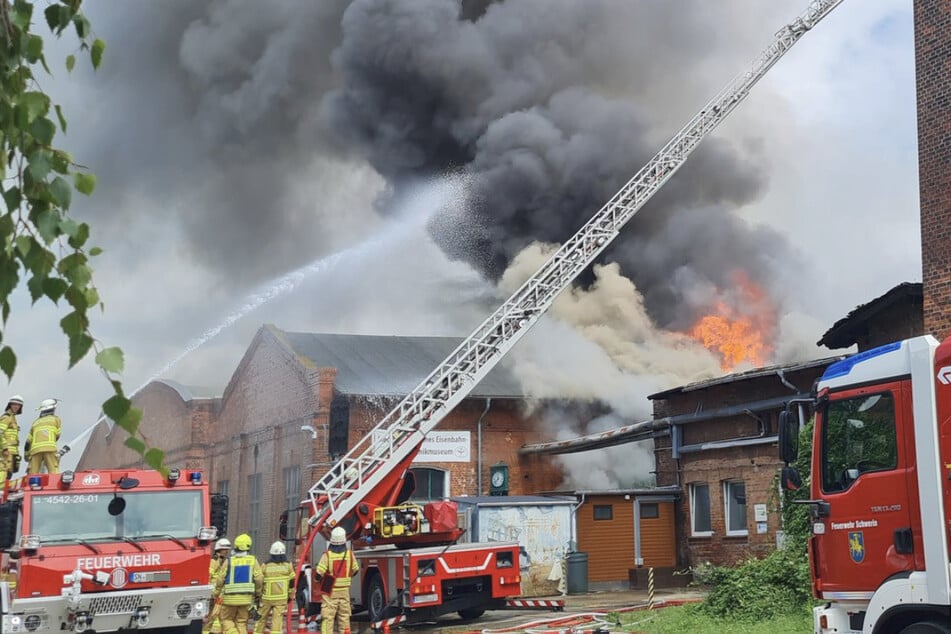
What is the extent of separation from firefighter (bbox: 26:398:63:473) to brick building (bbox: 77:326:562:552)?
11621mm

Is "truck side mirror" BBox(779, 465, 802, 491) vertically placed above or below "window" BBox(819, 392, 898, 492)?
below

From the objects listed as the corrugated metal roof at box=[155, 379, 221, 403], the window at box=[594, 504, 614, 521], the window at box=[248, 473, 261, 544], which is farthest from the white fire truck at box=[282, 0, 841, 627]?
the corrugated metal roof at box=[155, 379, 221, 403]

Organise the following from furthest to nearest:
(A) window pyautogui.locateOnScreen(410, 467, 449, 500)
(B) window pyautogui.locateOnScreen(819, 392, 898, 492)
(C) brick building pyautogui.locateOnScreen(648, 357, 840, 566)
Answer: (A) window pyautogui.locateOnScreen(410, 467, 449, 500) < (C) brick building pyautogui.locateOnScreen(648, 357, 840, 566) < (B) window pyautogui.locateOnScreen(819, 392, 898, 492)

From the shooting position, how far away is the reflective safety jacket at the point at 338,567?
1294 centimetres

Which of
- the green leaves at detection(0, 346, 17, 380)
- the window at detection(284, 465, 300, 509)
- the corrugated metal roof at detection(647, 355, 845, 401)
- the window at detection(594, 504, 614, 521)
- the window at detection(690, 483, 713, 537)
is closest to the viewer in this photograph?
the green leaves at detection(0, 346, 17, 380)

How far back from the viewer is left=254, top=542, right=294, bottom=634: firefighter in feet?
40.3

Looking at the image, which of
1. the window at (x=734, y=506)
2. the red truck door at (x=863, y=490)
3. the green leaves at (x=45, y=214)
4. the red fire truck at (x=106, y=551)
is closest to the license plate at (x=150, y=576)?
the red fire truck at (x=106, y=551)

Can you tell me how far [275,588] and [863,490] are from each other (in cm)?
725

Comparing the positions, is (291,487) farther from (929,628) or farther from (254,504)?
(929,628)

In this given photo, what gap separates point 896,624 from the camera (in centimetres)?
766

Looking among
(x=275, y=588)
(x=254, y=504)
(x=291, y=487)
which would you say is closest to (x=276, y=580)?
(x=275, y=588)

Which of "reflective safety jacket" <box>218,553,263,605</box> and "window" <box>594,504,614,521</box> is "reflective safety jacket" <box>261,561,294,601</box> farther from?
"window" <box>594,504,614,521</box>

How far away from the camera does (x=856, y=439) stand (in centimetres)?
803

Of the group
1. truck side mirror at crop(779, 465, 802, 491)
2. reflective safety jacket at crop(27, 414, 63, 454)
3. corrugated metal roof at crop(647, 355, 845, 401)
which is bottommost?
truck side mirror at crop(779, 465, 802, 491)
